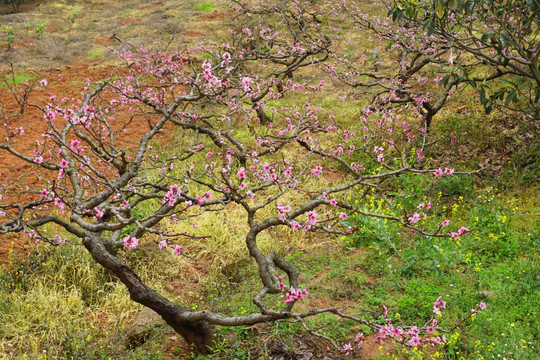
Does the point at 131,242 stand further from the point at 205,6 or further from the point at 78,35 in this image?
the point at 205,6

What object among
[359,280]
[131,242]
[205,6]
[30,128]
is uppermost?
[205,6]

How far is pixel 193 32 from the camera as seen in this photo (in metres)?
18.1

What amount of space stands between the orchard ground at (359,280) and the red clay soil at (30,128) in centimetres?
11

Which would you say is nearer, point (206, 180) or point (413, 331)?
point (413, 331)

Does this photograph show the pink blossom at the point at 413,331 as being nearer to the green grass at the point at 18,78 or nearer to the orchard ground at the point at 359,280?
the orchard ground at the point at 359,280

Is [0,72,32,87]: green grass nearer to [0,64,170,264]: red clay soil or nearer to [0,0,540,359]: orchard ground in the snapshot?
[0,64,170,264]: red clay soil

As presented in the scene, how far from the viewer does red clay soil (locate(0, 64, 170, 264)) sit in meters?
6.39

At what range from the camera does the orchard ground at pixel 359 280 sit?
13.4ft

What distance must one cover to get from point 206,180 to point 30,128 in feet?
15.6

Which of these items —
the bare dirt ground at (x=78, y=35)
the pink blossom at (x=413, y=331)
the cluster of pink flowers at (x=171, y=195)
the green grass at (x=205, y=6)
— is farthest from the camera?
the green grass at (x=205, y=6)

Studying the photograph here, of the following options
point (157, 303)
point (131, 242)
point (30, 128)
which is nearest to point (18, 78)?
point (30, 128)

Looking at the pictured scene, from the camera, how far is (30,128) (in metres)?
9.56

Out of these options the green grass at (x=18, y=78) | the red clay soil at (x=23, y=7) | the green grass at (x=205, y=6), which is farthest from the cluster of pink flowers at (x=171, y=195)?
the red clay soil at (x=23, y=7)

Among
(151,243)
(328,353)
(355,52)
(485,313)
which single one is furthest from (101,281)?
(355,52)
